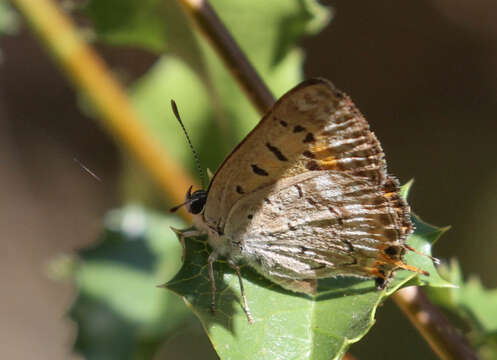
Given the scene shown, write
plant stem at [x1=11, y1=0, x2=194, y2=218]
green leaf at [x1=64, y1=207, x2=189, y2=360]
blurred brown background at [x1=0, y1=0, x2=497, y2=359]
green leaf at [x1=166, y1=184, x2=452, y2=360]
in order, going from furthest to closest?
blurred brown background at [x1=0, y1=0, x2=497, y2=359]
green leaf at [x1=64, y1=207, x2=189, y2=360]
plant stem at [x1=11, y1=0, x2=194, y2=218]
green leaf at [x1=166, y1=184, x2=452, y2=360]

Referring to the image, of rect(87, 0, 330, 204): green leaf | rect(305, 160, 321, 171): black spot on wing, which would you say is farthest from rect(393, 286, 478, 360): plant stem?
rect(87, 0, 330, 204): green leaf

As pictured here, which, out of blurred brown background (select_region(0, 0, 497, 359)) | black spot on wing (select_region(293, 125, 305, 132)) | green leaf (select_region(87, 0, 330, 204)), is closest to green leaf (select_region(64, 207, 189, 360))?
green leaf (select_region(87, 0, 330, 204))

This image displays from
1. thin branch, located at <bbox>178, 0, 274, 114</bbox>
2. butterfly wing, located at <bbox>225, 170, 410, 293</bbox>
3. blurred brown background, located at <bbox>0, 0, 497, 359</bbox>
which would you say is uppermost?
thin branch, located at <bbox>178, 0, 274, 114</bbox>

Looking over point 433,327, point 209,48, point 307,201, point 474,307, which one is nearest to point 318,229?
point 307,201

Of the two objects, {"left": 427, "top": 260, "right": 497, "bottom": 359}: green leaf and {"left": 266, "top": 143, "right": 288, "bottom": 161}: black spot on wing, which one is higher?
{"left": 266, "top": 143, "right": 288, "bottom": 161}: black spot on wing

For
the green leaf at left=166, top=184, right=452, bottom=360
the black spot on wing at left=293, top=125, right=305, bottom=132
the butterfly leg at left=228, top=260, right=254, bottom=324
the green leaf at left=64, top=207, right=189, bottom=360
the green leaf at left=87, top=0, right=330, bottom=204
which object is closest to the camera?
the green leaf at left=166, top=184, right=452, bottom=360

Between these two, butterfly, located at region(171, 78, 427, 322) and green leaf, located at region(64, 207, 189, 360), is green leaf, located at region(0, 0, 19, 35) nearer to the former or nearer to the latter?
green leaf, located at region(64, 207, 189, 360)

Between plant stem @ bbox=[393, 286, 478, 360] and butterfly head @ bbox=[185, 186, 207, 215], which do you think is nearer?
plant stem @ bbox=[393, 286, 478, 360]
